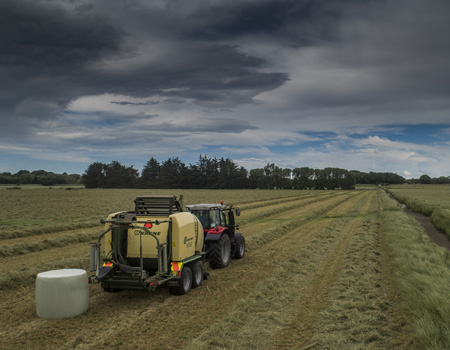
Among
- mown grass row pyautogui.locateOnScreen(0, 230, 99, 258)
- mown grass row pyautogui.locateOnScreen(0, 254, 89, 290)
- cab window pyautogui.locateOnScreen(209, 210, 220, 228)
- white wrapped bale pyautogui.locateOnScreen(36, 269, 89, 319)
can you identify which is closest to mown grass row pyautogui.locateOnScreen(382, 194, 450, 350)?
cab window pyautogui.locateOnScreen(209, 210, 220, 228)

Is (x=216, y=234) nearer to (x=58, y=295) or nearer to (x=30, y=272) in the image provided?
(x=58, y=295)

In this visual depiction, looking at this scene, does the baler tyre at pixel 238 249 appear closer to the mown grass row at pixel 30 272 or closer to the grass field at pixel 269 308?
the grass field at pixel 269 308

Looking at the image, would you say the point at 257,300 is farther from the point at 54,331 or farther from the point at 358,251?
the point at 358,251

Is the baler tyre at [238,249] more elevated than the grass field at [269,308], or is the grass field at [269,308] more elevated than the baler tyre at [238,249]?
the baler tyre at [238,249]

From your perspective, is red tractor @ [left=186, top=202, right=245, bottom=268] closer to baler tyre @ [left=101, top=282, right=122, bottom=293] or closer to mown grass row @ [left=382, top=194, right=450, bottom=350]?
baler tyre @ [left=101, top=282, right=122, bottom=293]

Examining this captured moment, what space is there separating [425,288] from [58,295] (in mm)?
8891

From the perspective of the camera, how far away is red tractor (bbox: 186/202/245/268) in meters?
12.3

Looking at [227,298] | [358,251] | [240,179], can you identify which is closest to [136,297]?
[227,298]

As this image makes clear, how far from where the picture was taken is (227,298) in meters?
9.36

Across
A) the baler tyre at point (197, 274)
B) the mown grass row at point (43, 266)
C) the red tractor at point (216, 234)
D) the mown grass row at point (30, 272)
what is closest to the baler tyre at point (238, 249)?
the red tractor at point (216, 234)

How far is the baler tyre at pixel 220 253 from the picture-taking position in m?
12.3

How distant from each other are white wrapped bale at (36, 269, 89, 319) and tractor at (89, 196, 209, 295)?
0.88 meters

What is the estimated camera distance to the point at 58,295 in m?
7.78

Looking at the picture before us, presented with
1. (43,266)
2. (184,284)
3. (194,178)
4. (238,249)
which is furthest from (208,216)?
(194,178)
